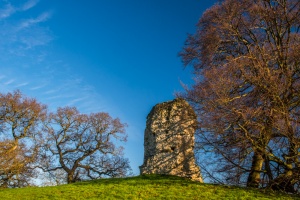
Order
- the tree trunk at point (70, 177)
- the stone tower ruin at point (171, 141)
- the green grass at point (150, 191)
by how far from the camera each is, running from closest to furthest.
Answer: the green grass at point (150, 191)
the stone tower ruin at point (171, 141)
the tree trunk at point (70, 177)

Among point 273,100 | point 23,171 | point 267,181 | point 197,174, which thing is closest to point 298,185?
point 267,181

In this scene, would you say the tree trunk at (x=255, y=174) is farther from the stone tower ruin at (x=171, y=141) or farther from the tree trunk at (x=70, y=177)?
the tree trunk at (x=70, y=177)

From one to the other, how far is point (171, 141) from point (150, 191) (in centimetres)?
400

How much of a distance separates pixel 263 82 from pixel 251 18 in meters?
4.60

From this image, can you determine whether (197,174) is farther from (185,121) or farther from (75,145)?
(75,145)

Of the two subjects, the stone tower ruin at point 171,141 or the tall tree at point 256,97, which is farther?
the stone tower ruin at point 171,141

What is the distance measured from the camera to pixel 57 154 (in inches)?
1187

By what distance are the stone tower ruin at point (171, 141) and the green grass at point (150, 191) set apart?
85 centimetres

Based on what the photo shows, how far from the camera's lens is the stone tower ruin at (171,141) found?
52.6ft

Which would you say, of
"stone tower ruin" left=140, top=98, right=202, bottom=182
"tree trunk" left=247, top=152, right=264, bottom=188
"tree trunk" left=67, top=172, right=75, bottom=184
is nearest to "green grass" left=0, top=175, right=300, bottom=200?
"stone tower ruin" left=140, top=98, right=202, bottom=182

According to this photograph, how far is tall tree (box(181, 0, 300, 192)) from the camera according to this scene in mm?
12633

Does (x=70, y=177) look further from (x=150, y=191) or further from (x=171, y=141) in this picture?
(x=150, y=191)

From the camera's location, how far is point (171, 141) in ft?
53.9

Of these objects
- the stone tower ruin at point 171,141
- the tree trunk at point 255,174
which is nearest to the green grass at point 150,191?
the stone tower ruin at point 171,141
